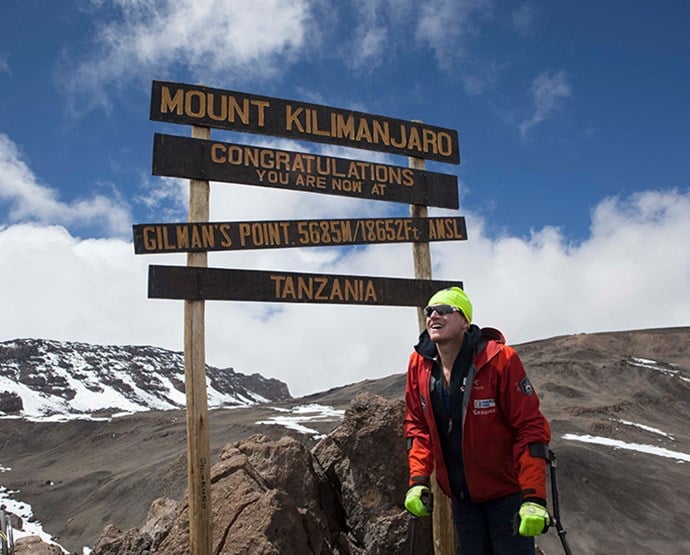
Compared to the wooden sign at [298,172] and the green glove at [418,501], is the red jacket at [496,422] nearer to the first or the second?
the green glove at [418,501]

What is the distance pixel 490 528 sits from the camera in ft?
12.2

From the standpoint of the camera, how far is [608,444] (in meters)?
39.1

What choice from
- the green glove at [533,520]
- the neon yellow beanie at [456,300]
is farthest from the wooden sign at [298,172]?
the green glove at [533,520]

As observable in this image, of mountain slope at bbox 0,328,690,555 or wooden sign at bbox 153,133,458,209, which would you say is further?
mountain slope at bbox 0,328,690,555

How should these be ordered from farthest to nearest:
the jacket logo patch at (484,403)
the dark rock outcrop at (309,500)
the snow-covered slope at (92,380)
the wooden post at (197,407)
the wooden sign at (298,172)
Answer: the snow-covered slope at (92,380) → the wooden sign at (298,172) → the dark rock outcrop at (309,500) → the wooden post at (197,407) → the jacket logo patch at (484,403)

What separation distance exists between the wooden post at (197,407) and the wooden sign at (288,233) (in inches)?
6.5

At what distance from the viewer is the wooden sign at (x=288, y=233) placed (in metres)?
6.21

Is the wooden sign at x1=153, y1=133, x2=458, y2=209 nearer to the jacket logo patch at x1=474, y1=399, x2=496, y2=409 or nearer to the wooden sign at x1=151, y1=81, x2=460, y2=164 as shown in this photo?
the wooden sign at x1=151, y1=81, x2=460, y2=164

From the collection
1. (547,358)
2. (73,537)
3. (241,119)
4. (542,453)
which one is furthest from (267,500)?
(547,358)

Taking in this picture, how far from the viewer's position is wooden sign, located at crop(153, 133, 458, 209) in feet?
20.9

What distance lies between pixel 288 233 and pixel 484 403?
366 centimetres

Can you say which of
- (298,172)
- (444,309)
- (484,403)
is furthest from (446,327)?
(298,172)

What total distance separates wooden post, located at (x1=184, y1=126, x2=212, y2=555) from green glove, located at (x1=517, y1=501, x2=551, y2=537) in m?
3.40

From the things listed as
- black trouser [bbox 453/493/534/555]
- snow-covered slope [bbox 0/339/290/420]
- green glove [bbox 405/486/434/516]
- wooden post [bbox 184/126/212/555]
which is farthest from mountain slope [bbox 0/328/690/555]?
snow-covered slope [bbox 0/339/290/420]
